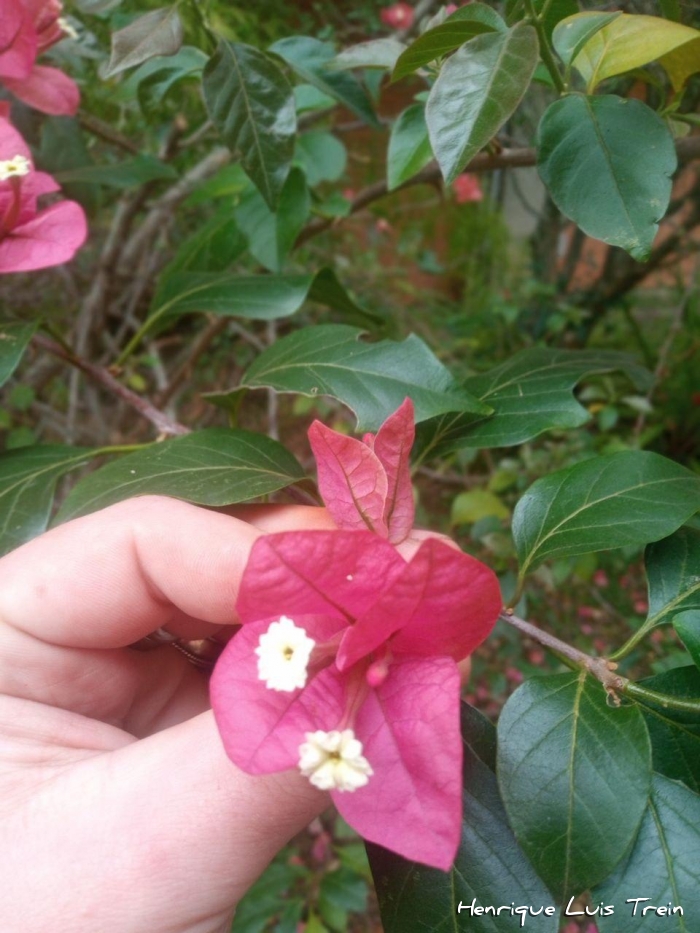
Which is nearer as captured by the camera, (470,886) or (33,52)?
(470,886)

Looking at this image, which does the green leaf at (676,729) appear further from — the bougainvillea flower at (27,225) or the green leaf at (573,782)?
the bougainvillea flower at (27,225)

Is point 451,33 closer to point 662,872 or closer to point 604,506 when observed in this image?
point 604,506

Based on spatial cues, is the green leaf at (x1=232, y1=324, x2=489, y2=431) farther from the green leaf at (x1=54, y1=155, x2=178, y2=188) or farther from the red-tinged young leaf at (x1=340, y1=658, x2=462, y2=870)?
the green leaf at (x1=54, y1=155, x2=178, y2=188)

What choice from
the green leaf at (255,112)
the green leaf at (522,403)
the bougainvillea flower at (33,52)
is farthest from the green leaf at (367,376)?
the bougainvillea flower at (33,52)

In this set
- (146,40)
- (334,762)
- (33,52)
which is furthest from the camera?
(33,52)

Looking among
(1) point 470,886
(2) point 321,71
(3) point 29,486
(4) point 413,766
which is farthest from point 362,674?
(2) point 321,71

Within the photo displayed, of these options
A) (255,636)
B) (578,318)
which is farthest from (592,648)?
(255,636)

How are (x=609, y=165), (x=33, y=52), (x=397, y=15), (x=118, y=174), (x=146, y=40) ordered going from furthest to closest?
(x=397, y=15)
(x=118, y=174)
(x=33, y=52)
(x=146, y=40)
(x=609, y=165)

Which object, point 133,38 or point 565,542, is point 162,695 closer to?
point 565,542
